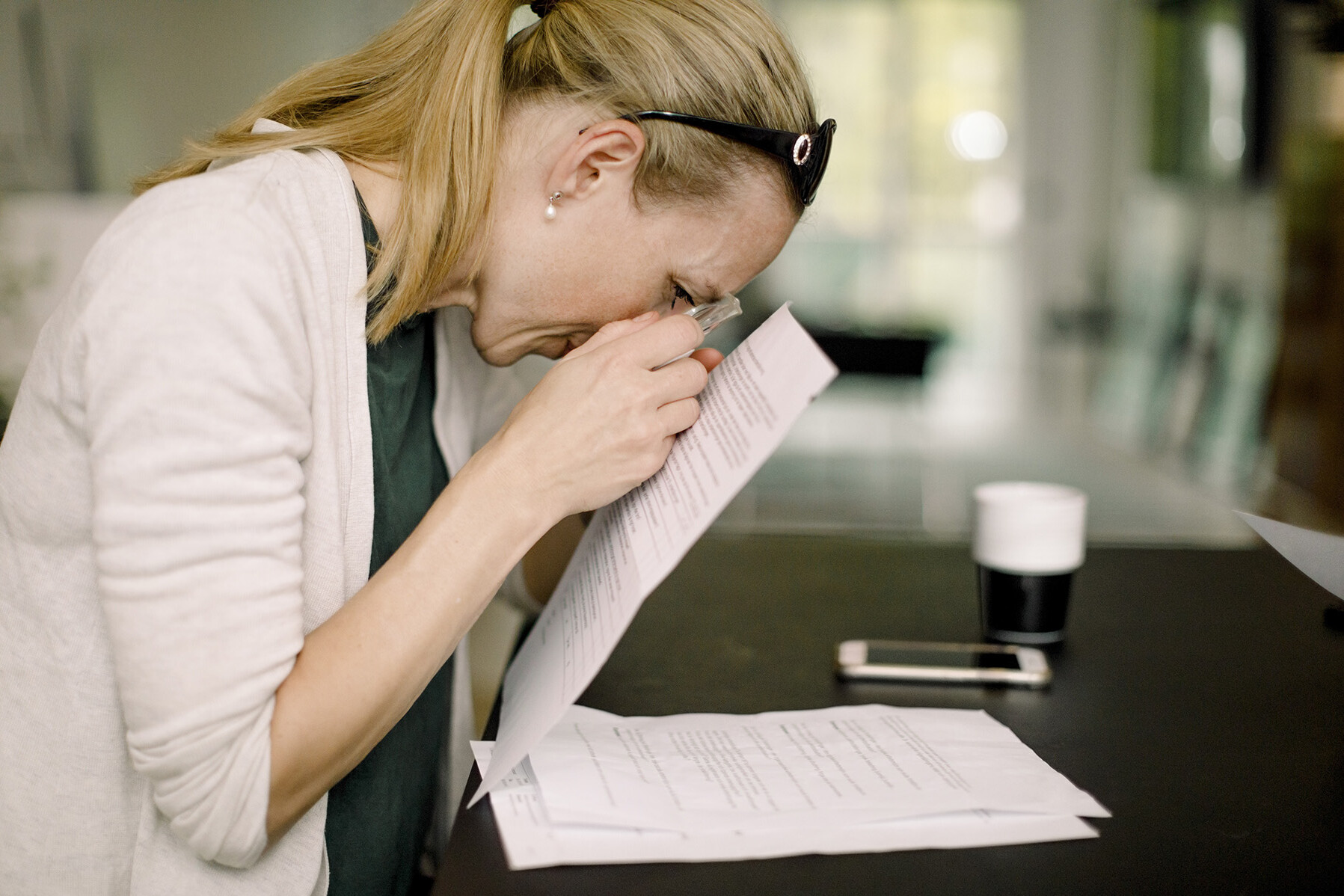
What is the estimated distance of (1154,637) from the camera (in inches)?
38.7

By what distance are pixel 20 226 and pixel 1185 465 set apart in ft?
13.3

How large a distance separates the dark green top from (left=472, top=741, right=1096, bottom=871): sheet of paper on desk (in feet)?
0.82

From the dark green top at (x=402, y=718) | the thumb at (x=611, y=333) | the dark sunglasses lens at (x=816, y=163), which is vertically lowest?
the dark green top at (x=402, y=718)

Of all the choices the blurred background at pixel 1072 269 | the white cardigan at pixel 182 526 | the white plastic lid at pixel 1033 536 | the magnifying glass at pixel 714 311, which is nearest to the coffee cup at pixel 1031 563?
the white plastic lid at pixel 1033 536

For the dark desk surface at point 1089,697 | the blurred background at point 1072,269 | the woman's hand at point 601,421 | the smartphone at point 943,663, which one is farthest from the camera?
the blurred background at point 1072,269

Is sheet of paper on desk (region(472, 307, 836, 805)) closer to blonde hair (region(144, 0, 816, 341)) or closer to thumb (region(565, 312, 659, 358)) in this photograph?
thumb (region(565, 312, 659, 358))

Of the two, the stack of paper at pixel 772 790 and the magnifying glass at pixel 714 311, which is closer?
the stack of paper at pixel 772 790

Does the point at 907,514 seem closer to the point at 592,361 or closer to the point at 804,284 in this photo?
the point at 804,284

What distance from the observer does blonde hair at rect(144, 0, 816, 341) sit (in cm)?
83

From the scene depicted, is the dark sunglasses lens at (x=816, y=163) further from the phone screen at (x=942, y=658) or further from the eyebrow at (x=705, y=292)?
the phone screen at (x=942, y=658)

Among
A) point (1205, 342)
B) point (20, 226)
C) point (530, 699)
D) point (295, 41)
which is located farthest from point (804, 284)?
point (530, 699)

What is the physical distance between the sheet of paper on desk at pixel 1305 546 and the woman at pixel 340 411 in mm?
447

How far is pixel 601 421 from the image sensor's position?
29.9 inches

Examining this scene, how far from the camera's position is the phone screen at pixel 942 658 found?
89 cm
